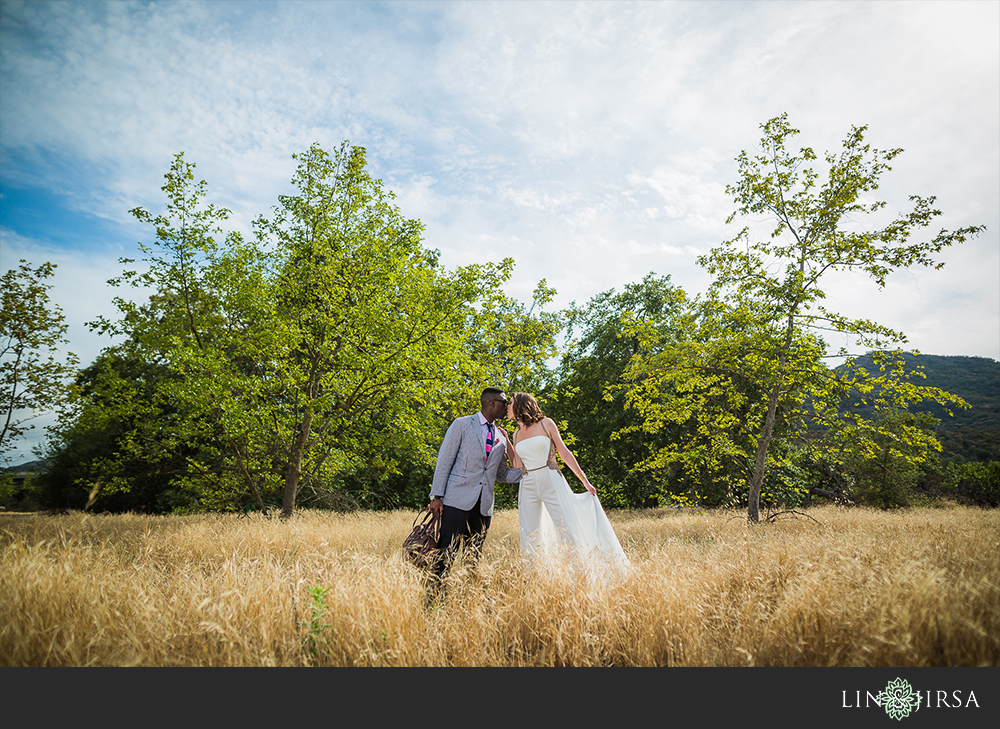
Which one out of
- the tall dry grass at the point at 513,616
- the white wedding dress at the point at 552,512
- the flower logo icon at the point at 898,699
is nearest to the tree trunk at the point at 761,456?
the tall dry grass at the point at 513,616

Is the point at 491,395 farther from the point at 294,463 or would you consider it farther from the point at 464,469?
the point at 294,463

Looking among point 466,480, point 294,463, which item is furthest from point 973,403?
point 294,463

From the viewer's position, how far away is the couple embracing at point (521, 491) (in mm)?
4336

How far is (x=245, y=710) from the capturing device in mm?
2078

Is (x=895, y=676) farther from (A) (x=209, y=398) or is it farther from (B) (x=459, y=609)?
(A) (x=209, y=398)

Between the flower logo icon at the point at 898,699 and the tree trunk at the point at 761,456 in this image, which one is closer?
the flower logo icon at the point at 898,699

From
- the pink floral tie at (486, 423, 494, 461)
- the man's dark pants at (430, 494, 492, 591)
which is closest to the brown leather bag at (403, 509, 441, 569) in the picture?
the man's dark pants at (430, 494, 492, 591)

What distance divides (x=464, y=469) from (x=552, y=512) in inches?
64.9

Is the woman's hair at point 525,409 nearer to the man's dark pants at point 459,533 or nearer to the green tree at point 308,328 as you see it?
the man's dark pants at point 459,533

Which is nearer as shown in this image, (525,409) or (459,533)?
(459,533)

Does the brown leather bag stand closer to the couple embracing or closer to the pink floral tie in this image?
the couple embracing

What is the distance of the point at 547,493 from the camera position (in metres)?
5.45

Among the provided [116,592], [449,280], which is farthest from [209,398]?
[116,592]

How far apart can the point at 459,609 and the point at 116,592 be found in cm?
257
